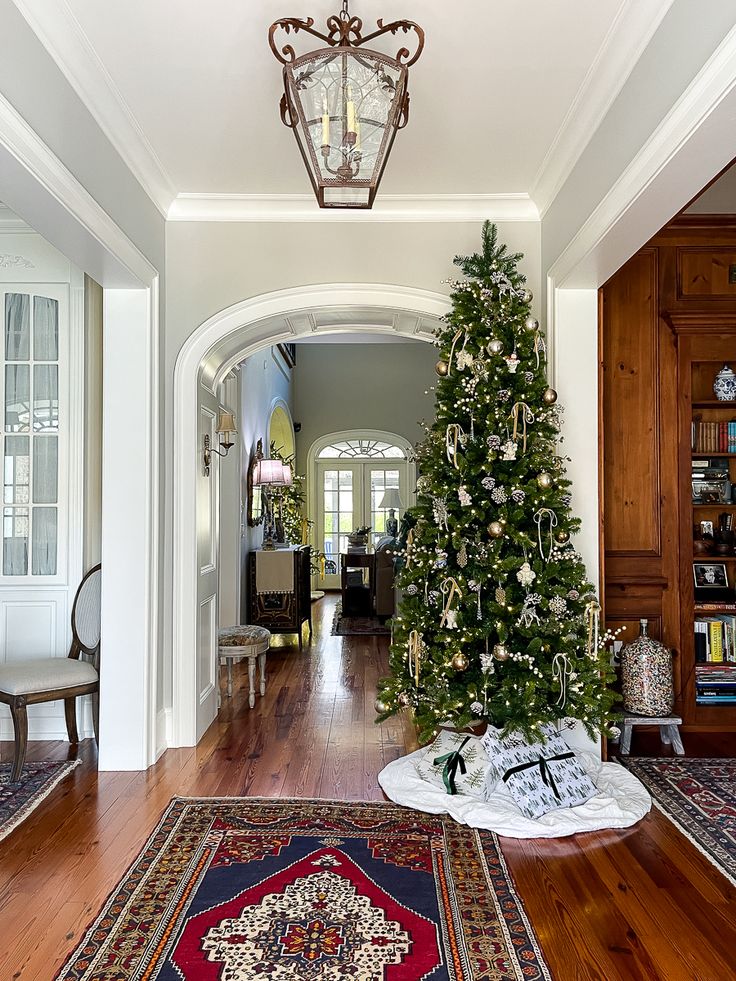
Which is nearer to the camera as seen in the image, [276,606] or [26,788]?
[26,788]

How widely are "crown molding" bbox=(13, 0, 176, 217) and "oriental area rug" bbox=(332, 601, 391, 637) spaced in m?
5.30

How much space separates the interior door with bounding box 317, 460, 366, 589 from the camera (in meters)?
12.7

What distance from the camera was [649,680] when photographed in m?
4.30

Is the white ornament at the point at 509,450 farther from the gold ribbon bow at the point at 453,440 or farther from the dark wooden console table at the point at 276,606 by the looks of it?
the dark wooden console table at the point at 276,606

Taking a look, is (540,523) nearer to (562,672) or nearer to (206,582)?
(562,672)

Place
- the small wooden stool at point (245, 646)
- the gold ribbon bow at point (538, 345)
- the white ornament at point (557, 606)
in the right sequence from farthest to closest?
the small wooden stool at point (245, 646) < the gold ribbon bow at point (538, 345) < the white ornament at point (557, 606)

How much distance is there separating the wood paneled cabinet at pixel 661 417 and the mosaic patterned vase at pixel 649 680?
28 centimetres

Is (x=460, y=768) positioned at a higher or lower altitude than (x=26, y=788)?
higher

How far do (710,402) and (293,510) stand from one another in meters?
5.60

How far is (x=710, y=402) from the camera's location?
4734 mm

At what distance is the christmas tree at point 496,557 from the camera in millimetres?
3611

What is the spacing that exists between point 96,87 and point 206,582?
9.01 feet

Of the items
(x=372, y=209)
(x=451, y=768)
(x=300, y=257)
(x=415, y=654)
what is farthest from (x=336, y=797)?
(x=372, y=209)

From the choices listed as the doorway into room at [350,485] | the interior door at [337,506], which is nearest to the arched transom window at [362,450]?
the doorway into room at [350,485]
